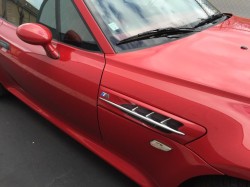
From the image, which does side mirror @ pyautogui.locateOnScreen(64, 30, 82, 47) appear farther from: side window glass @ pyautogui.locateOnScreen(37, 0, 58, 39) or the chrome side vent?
the chrome side vent

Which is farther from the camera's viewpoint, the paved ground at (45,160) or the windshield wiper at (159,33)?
the paved ground at (45,160)

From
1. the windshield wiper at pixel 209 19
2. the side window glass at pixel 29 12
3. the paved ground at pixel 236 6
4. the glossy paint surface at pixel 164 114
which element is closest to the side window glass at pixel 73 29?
the side window glass at pixel 29 12

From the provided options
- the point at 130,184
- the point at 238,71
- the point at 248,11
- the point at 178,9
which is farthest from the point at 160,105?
the point at 248,11

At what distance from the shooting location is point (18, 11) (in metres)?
2.23

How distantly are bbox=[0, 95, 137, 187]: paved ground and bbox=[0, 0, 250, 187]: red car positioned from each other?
0.35 m

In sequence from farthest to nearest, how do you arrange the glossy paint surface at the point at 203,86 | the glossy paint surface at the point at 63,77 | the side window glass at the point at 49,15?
1. the side window glass at the point at 49,15
2. the glossy paint surface at the point at 63,77
3. the glossy paint surface at the point at 203,86

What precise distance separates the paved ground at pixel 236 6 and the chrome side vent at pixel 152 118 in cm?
530

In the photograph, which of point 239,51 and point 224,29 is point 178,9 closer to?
point 224,29

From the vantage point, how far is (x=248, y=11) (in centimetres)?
552

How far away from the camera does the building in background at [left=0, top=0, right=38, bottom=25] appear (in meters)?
2.08

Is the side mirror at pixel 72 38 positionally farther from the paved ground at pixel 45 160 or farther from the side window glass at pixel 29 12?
the paved ground at pixel 45 160

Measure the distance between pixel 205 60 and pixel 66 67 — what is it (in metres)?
0.92

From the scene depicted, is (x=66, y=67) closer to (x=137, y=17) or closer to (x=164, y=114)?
(x=137, y=17)

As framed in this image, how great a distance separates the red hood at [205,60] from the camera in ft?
4.11
